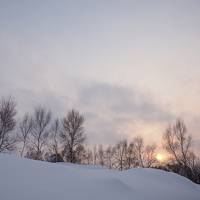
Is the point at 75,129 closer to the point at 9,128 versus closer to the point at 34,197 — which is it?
the point at 9,128

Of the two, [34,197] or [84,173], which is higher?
[84,173]

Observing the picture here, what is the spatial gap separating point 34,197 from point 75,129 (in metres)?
31.0

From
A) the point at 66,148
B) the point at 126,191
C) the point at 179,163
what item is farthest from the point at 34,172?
the point at 179,163

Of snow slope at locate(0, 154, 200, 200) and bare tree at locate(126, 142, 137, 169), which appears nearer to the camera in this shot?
snow slope at locate(0, 154, 200, 200)

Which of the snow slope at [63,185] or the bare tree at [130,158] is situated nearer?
the snow slope at [63,185]

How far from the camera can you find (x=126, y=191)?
27.7 feet

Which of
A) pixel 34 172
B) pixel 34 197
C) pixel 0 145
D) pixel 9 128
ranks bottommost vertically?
pixel 34 197

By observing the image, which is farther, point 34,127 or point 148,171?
point 34,127

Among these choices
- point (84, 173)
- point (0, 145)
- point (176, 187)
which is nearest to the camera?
point (84, 173)

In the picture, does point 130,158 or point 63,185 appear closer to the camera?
point 63,185

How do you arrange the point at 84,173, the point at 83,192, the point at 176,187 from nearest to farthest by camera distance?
the point at 83,192 → the point at 84,173 → the point at 176,187

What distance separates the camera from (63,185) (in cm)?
720

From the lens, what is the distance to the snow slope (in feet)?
20.4

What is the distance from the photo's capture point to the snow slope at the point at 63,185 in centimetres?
623
